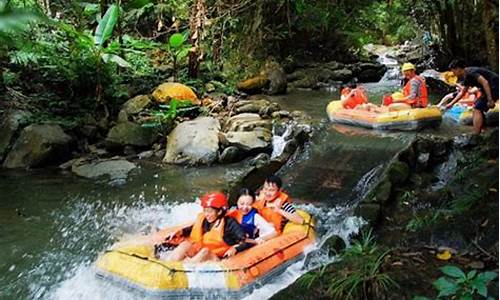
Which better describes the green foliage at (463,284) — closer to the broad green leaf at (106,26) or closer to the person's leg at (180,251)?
the person's leg at (180,251)

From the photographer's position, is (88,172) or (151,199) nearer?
(151,199)

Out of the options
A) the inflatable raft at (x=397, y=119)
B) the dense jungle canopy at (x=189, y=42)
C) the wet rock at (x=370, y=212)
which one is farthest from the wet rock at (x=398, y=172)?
the inflatable raft at (x=397, y=119)

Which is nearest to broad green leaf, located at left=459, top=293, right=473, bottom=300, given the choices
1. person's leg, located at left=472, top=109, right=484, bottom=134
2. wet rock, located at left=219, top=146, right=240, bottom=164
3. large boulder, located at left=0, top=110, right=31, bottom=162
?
person's leg, located at left=472, top=109, right=484, bottom=134

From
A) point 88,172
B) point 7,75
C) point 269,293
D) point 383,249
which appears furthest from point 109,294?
point 7,75

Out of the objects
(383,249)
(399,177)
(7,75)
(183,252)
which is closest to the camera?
(383,249)

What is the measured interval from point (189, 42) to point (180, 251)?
826cm

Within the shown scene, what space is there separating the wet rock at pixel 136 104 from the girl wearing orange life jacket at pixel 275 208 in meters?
5.63

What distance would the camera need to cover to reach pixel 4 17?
679 mm

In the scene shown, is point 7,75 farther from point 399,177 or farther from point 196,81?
point 399,177

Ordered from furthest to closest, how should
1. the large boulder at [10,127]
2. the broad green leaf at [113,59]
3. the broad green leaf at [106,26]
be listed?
the broad green leaf at [106,26] < the broad green leaf at [113,59] < the large boulder at [10,127]

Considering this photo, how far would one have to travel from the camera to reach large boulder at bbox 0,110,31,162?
952 cm

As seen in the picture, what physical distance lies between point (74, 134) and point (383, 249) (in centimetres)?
747

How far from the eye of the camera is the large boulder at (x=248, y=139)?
30.6 feet

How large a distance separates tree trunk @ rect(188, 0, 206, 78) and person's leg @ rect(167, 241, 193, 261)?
7109mm
